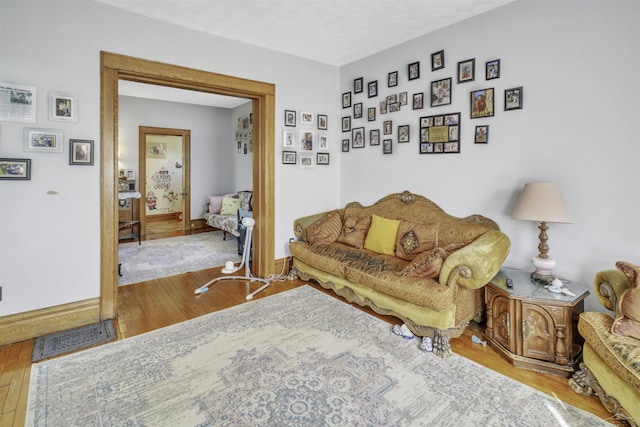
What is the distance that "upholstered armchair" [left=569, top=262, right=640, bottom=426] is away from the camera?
159 cm

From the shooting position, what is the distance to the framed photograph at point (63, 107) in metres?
2.64

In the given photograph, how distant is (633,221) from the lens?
7.49 ft

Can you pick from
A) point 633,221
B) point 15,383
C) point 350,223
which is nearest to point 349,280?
point 350,223

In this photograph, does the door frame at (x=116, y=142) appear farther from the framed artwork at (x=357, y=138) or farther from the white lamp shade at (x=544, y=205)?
the white lamp shade at (x=544, y=205)

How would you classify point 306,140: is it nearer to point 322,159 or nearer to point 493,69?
point 322,159

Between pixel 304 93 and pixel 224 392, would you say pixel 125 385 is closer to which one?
pixel 224 392

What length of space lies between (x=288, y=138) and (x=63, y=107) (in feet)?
7.45

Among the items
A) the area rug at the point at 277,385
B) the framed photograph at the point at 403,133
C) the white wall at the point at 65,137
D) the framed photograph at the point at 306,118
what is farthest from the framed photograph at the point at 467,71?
the white wall at the point at 65,137

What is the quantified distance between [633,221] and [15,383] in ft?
14.1

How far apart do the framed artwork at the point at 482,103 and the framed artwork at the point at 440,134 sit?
0.18 metres

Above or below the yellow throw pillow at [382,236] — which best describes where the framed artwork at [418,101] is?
above

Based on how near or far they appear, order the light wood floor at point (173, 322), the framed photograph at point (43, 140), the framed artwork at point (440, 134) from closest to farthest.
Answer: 1. the light wood floor at point (173, 322)
2. the framed photograph at point (43, 140)
3. the framed artwork at point (440, 134)

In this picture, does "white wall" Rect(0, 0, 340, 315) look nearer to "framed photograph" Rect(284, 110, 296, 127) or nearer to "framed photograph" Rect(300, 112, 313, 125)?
"framed photograph" Rect(284, 110, 296, 127)

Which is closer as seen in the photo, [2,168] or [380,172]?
[2,168]
